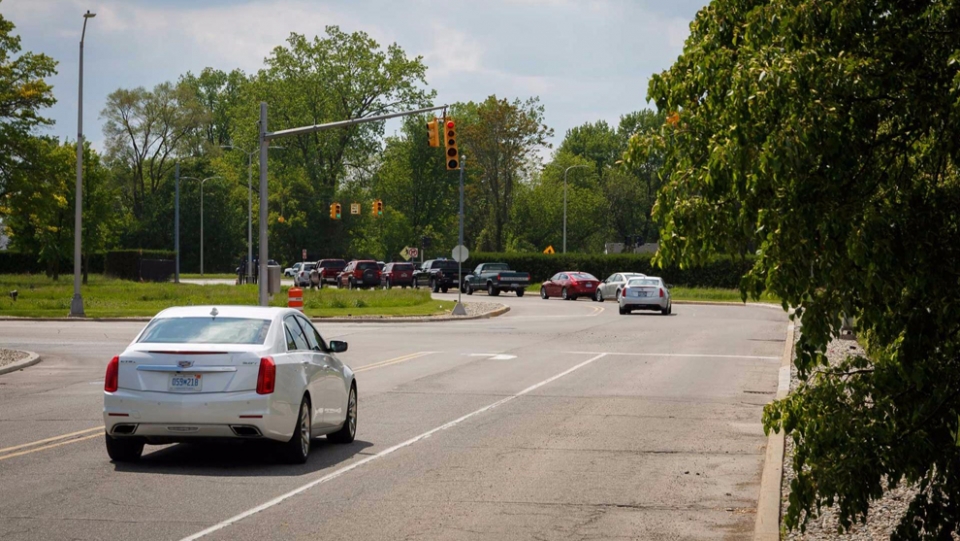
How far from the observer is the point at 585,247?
4865 inches

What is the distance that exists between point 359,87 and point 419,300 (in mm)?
50275

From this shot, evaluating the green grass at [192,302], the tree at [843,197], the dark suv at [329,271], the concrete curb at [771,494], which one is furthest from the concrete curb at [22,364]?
the dark suv at [329,271]

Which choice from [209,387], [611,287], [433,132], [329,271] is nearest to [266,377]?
[209,387]

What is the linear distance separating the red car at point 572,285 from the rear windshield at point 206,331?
53224 millimetres

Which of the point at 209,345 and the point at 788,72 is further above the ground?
the point at 788,72

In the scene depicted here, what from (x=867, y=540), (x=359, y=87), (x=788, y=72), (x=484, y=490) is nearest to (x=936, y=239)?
(x=788, y=72)

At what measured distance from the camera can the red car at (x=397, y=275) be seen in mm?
77188

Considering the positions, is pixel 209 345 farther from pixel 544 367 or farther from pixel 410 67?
pixel 410 67

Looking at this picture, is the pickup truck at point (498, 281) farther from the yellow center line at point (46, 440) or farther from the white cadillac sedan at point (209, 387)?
the white cadillac sedan at point (209, 387)

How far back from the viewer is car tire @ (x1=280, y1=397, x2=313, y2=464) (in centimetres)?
1219

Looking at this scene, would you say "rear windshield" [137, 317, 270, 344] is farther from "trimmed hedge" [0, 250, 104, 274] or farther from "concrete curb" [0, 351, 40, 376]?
"trimmed hedge" [0, 250, 104, 274]

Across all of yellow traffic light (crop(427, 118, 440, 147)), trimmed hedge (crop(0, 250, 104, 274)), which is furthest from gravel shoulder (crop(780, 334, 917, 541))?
trimmed hedge (crop(0, 250, 104, 274))

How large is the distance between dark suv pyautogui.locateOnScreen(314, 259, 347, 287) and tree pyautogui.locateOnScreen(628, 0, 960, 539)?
74.9 meters

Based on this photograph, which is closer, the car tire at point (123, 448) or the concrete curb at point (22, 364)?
the car tire at point (123, 448)
